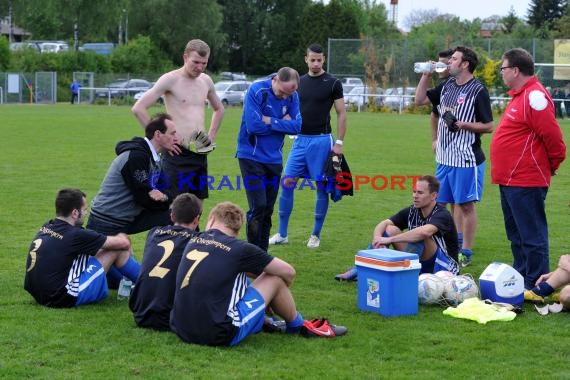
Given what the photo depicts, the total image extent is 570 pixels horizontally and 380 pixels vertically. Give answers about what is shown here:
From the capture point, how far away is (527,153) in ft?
23.1

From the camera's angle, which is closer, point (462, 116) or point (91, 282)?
point (91, 282)

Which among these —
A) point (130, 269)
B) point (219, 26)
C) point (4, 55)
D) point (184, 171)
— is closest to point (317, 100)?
point (184, 171)

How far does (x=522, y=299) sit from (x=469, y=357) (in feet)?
4.83

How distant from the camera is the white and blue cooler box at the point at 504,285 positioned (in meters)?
6.71

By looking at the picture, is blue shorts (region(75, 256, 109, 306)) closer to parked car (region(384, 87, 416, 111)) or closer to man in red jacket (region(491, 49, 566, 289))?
man in red jacket (region(491, 49, 566, 289))

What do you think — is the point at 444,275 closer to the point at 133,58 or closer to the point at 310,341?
the point at 310,341

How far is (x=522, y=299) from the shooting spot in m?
6.80

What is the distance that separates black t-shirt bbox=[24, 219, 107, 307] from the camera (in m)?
6.29

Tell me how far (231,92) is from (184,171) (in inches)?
1495

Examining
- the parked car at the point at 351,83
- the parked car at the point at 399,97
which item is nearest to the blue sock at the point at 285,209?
the parked car at the point at 399,97

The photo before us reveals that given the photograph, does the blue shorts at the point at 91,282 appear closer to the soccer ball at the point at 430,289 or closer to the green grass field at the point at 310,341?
the green grass field at the point at 310,341

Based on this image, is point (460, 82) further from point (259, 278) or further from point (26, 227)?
point (26, 227)

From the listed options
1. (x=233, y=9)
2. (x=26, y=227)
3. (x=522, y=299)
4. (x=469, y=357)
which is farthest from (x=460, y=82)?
(x=233, y=9)

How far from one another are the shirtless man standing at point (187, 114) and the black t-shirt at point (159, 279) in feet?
5.76
